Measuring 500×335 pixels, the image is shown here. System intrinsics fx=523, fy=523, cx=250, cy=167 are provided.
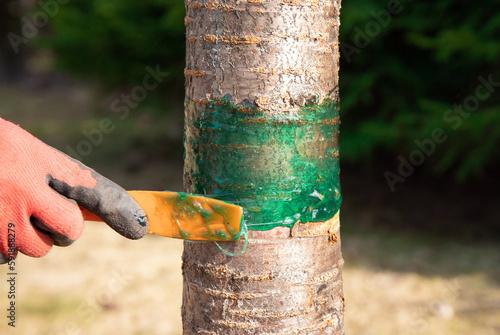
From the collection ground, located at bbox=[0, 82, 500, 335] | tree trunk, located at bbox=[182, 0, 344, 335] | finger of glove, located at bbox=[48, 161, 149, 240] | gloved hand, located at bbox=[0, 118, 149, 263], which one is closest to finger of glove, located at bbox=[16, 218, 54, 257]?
gloved hand, located at bbox=[0, 118, 149, 263]

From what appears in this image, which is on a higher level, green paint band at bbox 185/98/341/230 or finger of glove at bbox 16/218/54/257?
green paint band at bbox 185/98/341/230

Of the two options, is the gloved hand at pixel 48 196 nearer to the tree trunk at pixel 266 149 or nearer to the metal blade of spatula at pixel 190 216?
the metal blade of spatula at pixel 190 216

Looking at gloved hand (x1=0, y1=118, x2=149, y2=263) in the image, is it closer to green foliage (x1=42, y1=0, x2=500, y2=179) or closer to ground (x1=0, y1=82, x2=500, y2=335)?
ground (x1=0, y1=82, x2=500, y2=335)

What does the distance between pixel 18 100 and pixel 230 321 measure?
1168 cm

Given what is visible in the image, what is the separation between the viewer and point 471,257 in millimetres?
4535

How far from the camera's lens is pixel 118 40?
238 inches

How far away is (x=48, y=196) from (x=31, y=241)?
6.3 inches

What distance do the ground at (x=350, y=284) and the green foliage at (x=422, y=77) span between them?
2.51ft

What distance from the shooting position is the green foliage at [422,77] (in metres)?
4.09

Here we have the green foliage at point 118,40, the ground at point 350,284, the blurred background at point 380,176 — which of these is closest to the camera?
the ground at point 350,284

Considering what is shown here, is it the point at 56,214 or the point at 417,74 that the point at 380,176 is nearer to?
the point at 417,74

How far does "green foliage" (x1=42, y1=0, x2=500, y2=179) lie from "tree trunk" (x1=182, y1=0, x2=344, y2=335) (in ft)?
9.69

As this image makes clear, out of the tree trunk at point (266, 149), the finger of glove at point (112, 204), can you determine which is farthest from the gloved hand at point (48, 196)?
the tree trunk at point (266, 149)

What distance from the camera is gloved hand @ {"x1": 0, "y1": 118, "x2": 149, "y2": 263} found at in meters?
1.41
